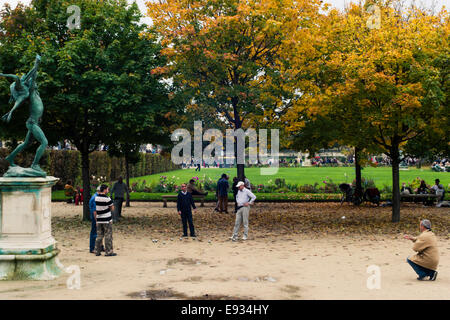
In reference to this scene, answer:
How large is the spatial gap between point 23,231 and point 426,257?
7652 mm

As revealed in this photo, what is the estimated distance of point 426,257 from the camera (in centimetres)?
896

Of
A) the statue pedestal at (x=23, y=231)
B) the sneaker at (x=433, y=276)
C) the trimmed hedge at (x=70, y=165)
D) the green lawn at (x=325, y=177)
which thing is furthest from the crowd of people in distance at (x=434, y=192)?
the statue pedestal at (x=23, y=231)

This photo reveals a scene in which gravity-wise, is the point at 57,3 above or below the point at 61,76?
above

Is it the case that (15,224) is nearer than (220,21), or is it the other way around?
(15,224)

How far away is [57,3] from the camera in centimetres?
1709

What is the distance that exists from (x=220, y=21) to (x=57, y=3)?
19.4ft

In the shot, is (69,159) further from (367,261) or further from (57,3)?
(367,261)

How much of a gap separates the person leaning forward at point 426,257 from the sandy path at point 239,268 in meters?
0.23

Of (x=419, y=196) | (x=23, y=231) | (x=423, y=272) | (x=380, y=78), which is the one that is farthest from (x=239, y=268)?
(x=419, y=196)

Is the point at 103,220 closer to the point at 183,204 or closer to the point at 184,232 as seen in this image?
the point at 183,204

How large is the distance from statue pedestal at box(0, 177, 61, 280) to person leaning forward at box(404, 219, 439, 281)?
6918 millimetres

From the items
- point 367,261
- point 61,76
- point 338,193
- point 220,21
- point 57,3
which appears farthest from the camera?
point 338,193

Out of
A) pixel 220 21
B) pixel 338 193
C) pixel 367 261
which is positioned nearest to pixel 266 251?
pixel 367 261

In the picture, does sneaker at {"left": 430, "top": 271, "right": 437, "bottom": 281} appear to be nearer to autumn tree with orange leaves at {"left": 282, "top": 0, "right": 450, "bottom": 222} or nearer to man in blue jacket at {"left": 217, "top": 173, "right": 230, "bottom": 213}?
autumn tree with orange leaves at {"left": 282, "top": 0, "right": 450, "bottom": 222}
